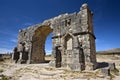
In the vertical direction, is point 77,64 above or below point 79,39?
below

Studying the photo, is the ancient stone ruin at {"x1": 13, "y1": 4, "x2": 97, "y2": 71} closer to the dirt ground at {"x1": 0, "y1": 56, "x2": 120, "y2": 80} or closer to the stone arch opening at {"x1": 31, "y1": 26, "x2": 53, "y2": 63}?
the stone arch opening at {"x1": 31, "y1": 26, "x2": 53, "y2": 63}

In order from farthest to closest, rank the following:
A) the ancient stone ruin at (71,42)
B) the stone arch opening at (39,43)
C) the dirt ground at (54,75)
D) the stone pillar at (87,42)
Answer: the stone arch opening at (39,43) < the ancient stone ruin at (71,42) < the stone pillar at (87,42) < the dirt ground at (54,75)

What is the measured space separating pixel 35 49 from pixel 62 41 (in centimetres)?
591

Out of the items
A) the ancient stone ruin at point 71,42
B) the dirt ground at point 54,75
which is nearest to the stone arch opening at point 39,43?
the ancient stone ruin at point 71,42

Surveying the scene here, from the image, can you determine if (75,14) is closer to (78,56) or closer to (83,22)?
(83,22)

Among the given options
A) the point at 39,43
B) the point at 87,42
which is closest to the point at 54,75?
the point at 87,42

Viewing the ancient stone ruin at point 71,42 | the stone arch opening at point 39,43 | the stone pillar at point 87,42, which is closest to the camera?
the stone pillar at point 87,42

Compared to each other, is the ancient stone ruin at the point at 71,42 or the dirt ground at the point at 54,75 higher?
the ancient stone ruin at the point at 71,42

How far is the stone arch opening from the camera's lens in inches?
643

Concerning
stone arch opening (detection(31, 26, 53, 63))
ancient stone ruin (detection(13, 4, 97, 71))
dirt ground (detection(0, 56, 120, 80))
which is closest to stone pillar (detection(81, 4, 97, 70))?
ancient stone ruin (detection(13, 4, 97, 71))

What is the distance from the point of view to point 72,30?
12.1 m

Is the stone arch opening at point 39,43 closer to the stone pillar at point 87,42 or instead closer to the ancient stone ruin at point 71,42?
the ancient stone ruin at point 71,42

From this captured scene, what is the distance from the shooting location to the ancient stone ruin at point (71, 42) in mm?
10399

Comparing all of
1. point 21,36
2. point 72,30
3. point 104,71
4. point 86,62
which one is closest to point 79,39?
point 72,30
